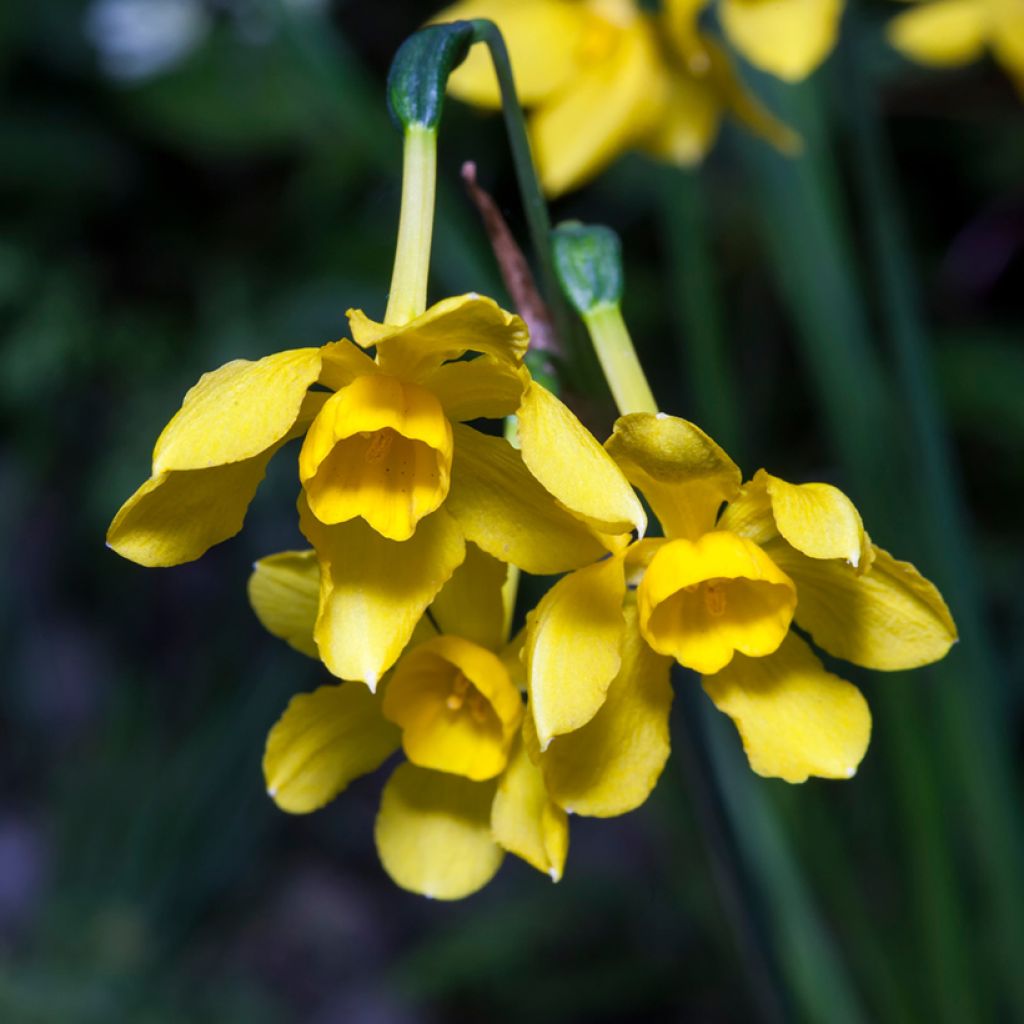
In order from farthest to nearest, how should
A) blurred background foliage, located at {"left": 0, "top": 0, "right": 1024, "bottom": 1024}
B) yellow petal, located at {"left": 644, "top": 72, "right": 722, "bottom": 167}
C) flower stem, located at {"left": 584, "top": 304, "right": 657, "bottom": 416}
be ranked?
blurred background foliage, located at {"left": 0, "top": 0, "right": 1024, "bottom": 1024}
yellow petal, located at {"left": 644, "top": 72, "right": 722, "bottom": 167}
flower stem, located at {"left": 584, "top": 304, "right": 657, "bottom": 416}

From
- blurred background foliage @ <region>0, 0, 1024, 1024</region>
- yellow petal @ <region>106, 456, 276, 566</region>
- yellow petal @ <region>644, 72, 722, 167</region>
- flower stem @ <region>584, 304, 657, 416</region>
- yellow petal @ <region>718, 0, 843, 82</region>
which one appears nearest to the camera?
yellow petal @ <region>106, 456, 276, 566</region>

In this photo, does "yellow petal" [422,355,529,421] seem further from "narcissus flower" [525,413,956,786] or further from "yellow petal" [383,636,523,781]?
"yellow petal" [383,636,523,781]

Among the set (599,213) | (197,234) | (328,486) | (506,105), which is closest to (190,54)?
(197,234)

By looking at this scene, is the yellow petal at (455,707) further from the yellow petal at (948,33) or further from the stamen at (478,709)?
the yellow petal at (948,33)

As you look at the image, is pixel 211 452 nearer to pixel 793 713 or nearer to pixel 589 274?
pixel 589 274

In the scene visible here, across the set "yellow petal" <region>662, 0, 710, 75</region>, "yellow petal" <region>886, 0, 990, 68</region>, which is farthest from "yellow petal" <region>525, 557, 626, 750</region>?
"yellow petal" <region>886, 0, 990, 68</region>

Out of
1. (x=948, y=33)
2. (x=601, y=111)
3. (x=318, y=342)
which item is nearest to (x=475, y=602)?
(x=601, y=111)

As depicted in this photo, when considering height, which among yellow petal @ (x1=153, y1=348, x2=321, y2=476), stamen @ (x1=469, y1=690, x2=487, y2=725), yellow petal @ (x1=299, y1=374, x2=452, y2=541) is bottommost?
stamen @ (x1=469, y1=690, x2=487, y2=725)
